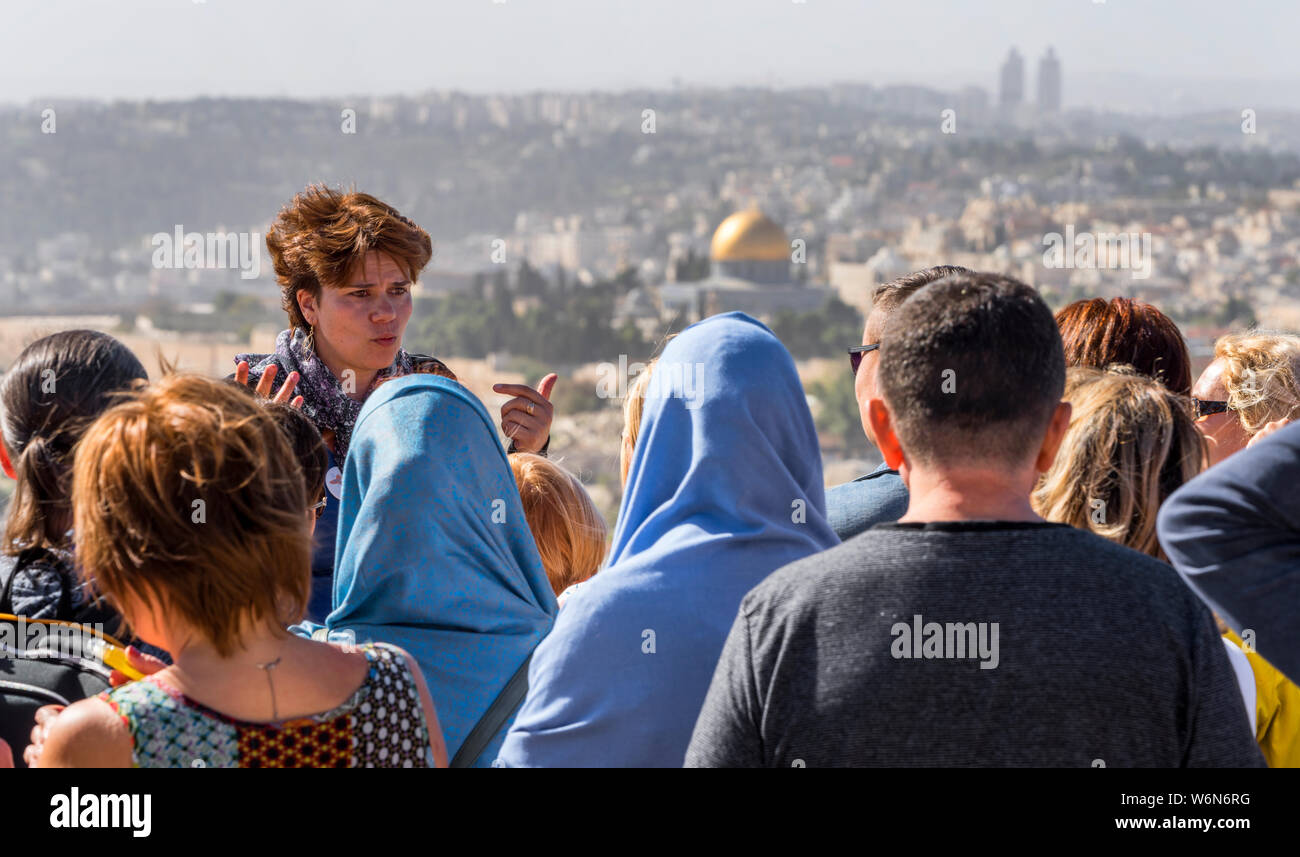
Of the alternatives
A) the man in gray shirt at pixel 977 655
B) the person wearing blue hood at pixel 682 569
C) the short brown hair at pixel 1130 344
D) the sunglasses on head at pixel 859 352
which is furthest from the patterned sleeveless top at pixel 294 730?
the short brown hair at pixel 1130 344

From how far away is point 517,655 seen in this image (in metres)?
1.65

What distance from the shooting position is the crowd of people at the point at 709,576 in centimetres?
113

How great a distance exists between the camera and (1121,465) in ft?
5.30

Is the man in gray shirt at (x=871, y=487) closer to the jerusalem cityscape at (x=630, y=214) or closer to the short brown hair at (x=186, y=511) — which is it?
the short brown hair at (x=186, y=511)

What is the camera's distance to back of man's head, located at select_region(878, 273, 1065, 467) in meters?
1.19

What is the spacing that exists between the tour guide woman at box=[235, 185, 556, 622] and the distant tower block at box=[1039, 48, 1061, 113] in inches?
4774

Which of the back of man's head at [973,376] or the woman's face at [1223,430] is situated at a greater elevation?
the back of man's head at [973,376]

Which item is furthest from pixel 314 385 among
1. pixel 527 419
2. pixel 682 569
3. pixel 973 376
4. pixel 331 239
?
pixel 973 376

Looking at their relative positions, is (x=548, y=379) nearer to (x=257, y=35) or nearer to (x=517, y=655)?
(x=517, y=655)

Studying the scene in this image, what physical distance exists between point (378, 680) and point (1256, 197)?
80470 mm

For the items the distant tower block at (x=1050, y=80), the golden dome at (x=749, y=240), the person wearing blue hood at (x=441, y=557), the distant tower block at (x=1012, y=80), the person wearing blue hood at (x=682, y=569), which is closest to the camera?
the person wearing blue hood at (x=682, y=569)

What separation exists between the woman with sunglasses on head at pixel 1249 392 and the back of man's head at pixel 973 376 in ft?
3.91

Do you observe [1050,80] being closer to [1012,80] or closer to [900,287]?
[1012,80]

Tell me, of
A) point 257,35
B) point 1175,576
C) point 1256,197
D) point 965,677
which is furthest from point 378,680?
point 257,35
